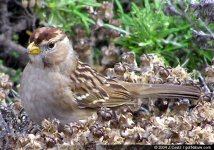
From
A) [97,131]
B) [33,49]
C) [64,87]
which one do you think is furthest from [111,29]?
[97,131]

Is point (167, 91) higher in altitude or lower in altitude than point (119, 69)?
lower

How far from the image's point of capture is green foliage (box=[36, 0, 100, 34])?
5.97m

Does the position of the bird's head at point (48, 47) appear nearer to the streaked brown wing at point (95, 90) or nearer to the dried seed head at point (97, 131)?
the streaked brown wing at point (95, 90)

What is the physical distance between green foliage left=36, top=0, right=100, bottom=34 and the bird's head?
0.98 m

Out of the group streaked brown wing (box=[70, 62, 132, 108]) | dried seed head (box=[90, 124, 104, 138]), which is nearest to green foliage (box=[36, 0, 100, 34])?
streaked brown wing (box=[70, 62, 132, 108])

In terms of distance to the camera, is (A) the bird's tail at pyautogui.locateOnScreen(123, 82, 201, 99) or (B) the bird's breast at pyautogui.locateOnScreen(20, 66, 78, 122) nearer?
(B) the bird's breast at pyautogui.locateOnScreen(20, 66, 78, 122)

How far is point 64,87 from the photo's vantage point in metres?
4.83

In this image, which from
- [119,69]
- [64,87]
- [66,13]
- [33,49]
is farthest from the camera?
[66,13]

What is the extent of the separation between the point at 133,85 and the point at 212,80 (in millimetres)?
597

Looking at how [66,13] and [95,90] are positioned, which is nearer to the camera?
A: [95,90]

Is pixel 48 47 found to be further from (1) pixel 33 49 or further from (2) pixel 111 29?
(2) pixel 111 29

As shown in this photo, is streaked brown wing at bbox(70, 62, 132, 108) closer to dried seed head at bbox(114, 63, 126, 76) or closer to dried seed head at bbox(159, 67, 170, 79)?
dried seed head at bbox(114, 63, 126, 76)

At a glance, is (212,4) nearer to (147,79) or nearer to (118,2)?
(147,79)

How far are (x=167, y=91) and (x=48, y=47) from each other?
88cm
